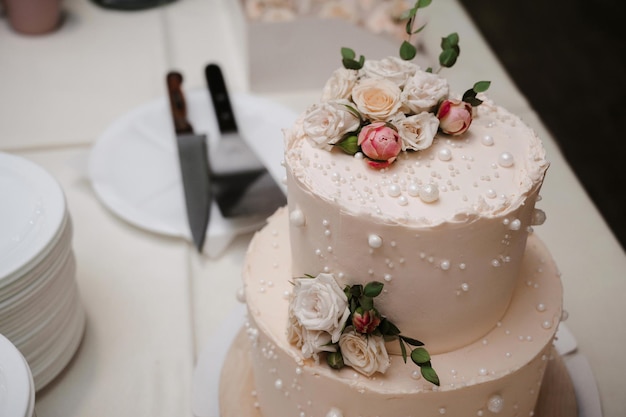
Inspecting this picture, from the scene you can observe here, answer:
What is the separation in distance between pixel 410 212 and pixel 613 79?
8.90 feet

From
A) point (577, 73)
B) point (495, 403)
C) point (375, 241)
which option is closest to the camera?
point (375, 241)

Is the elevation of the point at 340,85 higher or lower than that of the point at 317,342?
higher

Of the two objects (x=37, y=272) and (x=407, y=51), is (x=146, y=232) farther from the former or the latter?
(x=407, y=51)

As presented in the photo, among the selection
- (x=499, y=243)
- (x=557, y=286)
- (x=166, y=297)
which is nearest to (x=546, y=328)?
(x=557, y=286)

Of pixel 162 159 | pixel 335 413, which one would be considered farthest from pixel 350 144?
pixel 162 159

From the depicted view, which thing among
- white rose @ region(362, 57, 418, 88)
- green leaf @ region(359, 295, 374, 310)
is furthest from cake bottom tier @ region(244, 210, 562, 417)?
white rose @ region(362, 57, 418, 88)

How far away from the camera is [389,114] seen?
953 mm

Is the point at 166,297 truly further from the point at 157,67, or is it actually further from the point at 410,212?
the point at 157,67

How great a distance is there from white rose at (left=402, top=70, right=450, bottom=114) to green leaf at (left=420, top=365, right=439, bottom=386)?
1.13 ft

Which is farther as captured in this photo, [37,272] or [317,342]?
[37,272]

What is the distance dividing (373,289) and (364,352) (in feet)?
0.30

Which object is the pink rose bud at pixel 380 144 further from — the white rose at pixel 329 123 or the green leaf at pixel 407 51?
the green leaf at pixel 407 51

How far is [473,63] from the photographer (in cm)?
205

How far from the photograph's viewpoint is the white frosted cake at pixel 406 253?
0.90 meters
